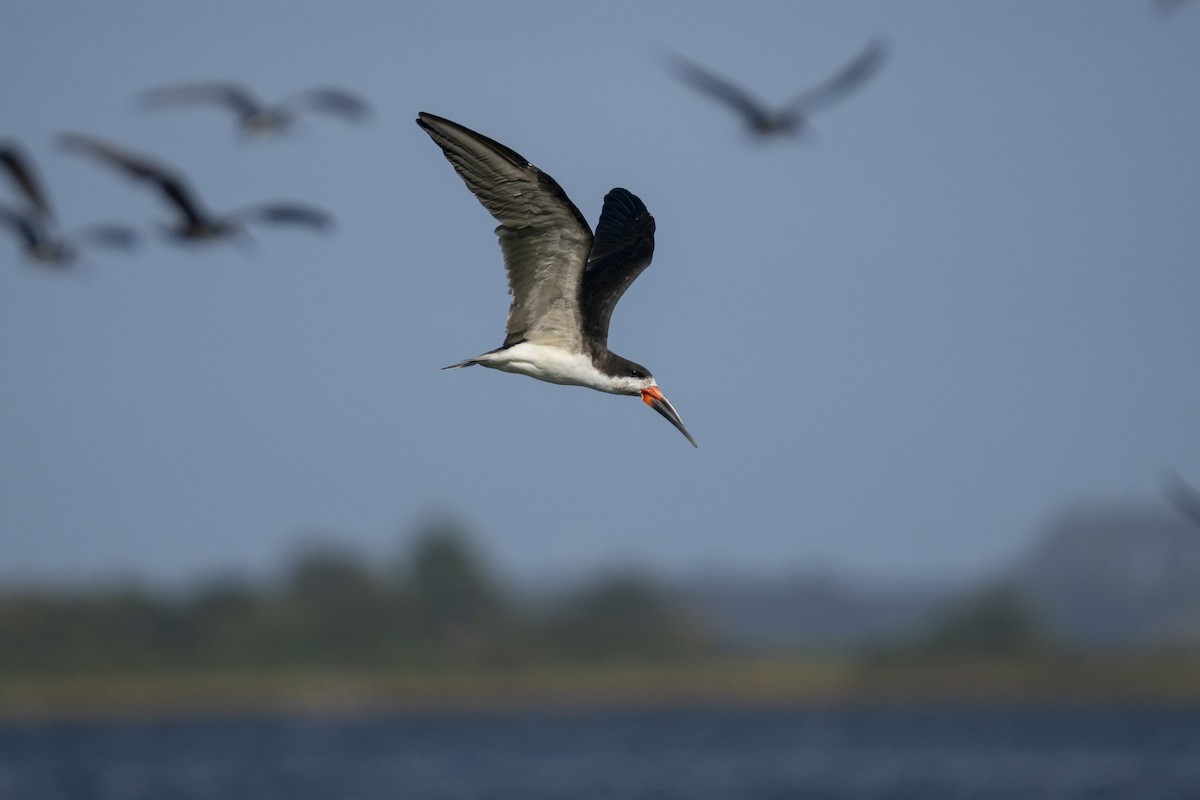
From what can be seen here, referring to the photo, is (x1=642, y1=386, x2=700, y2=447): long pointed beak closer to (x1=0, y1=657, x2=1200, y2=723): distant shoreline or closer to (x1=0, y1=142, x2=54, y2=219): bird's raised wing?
(x1=0, y1=142, x2=54, y2=219): bird's raised wing

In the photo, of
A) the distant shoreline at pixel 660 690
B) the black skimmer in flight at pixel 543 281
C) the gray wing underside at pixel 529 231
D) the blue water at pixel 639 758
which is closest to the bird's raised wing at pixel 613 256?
the black skimmer in flight at pixel 543 281

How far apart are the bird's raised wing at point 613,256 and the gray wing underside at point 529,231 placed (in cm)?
19

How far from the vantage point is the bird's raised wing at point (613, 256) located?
38.9 feet

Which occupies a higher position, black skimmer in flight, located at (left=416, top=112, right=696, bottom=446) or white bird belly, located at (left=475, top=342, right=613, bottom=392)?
black skimmer in flight, located at (left=416, top=112, right=696, bottom=446)

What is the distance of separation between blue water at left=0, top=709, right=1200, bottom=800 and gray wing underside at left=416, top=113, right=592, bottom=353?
132ft

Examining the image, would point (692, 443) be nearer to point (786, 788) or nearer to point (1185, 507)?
point (1185, 507)

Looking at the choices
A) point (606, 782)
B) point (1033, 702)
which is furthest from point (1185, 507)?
point (1033, 702)

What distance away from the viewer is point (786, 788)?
2094 inches

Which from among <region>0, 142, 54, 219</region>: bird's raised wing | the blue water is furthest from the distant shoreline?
<region>0, 142, 54, 219</region>: bird's raised wing

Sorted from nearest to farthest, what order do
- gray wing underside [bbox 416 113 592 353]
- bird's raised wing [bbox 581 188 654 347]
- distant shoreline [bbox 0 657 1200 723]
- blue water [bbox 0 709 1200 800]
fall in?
gray wing underside [bbox 416 113 592 353] < bird's raised wing [bbox 581 188 654 347] < blue water [bbox 0 709 1200 800] < distant shoreline [bbox 0 657 1200 723]

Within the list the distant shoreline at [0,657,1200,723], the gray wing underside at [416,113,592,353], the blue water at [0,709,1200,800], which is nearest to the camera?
the gray wing underside at [416,113,592,353]

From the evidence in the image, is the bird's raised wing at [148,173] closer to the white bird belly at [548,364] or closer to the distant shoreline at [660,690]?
the white bird belly at [548,364]

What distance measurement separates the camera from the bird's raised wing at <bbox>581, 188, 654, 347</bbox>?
1187 centimetres

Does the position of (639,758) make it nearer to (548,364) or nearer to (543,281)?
(548,364)
